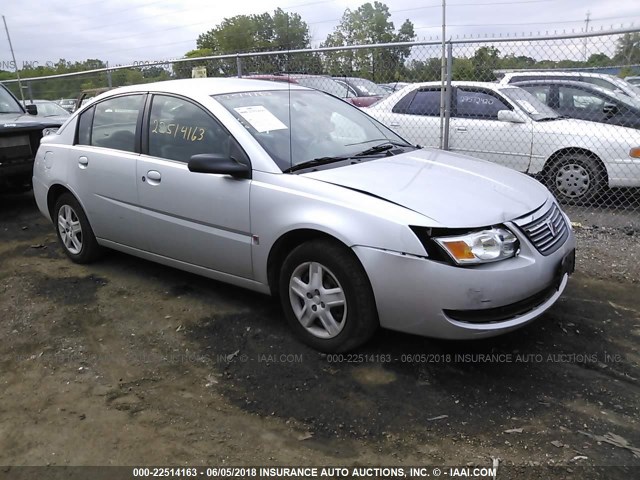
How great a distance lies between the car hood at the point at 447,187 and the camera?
3.01 m

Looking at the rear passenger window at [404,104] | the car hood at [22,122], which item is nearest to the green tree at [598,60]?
the rear passenger window at [404,104]

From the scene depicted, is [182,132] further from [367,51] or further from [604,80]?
[604,80]

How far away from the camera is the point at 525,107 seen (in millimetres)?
7074

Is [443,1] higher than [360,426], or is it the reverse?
[443,1]

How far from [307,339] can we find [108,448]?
1.29m

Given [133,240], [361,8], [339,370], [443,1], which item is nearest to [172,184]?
[133,240]

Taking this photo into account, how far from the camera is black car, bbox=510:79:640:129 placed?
22.2 ft

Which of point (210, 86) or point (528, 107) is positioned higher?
point (210, 86)

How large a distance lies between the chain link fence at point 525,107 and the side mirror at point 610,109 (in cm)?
2

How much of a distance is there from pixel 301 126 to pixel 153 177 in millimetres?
1160

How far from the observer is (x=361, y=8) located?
7.93 meters

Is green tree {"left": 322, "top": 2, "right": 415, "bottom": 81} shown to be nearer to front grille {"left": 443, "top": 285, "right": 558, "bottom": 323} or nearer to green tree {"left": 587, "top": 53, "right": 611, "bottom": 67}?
green tree {"left": 587, "top": 53, "right": 611, "bottom": 67}

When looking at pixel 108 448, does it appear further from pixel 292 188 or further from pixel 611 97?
pixel 611 97

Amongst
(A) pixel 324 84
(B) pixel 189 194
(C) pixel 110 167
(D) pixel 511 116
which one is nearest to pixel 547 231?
(B) pixel 189 194
